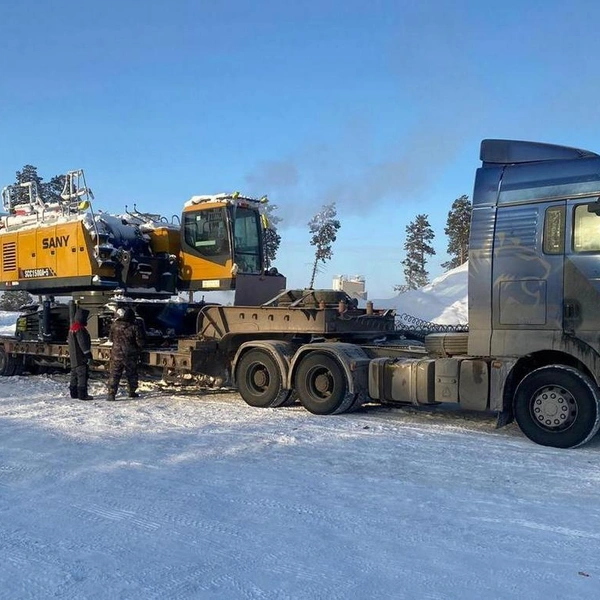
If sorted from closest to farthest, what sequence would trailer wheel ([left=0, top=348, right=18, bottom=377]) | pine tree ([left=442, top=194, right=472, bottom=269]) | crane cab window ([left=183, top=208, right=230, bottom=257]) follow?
1. crane cab window ([left=183, top=208, right=230, bottom=257])
2. trailer wheel ([left=0, top=348, right=18, bottom=377])
3. pine tree ([left=442, top=194, right=472, bottom=269])

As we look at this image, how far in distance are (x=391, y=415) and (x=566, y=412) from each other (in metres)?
2.90

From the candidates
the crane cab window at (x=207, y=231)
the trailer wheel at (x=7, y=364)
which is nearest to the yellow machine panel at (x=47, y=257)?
the trailer wheel at (x=7, y=364)

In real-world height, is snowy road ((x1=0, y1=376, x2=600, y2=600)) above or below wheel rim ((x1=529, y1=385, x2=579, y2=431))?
below

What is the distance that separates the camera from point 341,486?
230 inches

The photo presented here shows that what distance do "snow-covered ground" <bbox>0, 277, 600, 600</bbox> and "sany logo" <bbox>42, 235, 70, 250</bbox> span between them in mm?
5596

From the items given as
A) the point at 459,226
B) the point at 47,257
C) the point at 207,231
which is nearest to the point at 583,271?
the point at 207,231

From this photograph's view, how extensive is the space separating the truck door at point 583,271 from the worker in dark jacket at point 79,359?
25.5 feet

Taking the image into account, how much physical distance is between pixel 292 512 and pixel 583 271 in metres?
4.45

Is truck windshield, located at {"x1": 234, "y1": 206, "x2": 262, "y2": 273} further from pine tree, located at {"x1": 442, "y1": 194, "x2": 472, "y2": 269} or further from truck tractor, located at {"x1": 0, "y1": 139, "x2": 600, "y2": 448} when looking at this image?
pine tree, located at {"x1": 442, "y1": 194, "x2": 472, "y2": 269}

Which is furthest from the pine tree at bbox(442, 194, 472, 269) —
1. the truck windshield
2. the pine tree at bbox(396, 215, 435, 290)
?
the truck windshield

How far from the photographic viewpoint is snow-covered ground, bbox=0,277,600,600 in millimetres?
3857

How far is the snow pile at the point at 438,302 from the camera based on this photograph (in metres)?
35.0

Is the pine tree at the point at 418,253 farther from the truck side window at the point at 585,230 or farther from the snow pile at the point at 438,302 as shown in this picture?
the truck side window at the point at 585,230

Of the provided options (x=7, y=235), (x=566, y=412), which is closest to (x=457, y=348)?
(x=566, y=412)
